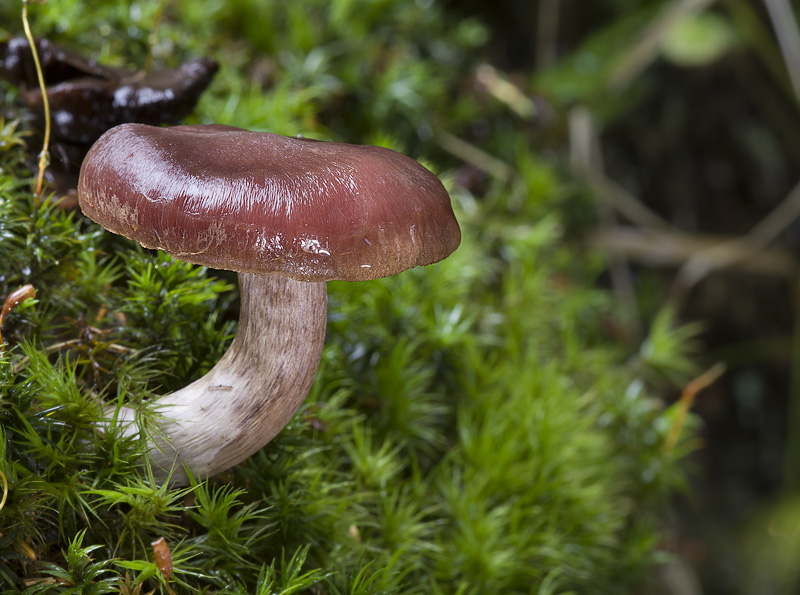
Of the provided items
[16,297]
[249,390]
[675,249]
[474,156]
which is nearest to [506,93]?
[474,156]

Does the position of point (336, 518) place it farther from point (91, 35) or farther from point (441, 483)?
point (91, 35)

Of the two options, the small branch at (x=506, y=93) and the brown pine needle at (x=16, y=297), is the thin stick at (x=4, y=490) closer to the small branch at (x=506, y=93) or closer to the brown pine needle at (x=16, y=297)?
the brown pine needle at (x=16, y=297)

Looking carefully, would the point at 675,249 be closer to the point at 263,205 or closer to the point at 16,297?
the point at 263,205

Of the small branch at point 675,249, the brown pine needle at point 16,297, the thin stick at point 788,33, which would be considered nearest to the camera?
the brown pine needle at point 16,297

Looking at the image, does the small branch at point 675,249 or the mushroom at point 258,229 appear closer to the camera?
the mushroom at point 258,229

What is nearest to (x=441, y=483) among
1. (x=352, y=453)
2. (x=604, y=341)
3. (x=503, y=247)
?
(x=352, y=453)

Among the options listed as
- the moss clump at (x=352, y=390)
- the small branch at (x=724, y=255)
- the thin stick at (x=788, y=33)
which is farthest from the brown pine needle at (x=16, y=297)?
the thin stick at (x=788, y=33)

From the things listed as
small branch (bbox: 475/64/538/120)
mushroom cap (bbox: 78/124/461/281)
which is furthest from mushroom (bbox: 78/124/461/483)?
small branch (bbox: 475/64/538/120)
